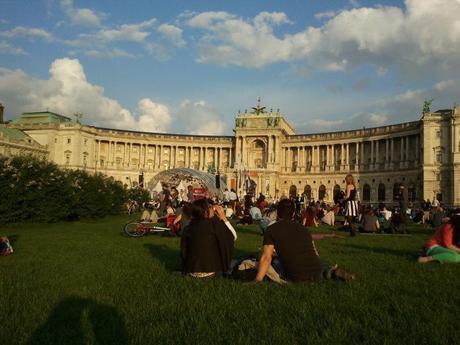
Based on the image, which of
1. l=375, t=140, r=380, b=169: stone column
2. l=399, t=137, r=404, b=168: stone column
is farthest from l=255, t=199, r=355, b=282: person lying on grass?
l=375, t=140, r=380, b=169: stone column

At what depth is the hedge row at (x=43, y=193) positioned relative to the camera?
85.4 feet

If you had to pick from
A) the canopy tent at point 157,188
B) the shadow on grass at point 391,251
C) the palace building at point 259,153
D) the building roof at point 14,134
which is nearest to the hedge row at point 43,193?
the canopy tent at point 157,188

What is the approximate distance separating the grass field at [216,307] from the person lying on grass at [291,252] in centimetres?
25

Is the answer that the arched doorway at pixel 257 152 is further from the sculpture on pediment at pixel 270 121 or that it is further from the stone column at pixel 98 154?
the stone column at pixel 98 154

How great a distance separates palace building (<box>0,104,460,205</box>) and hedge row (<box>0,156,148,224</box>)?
4568 cm

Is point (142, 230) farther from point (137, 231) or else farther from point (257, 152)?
point (257, 152)

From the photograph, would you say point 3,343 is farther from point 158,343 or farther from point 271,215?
point 271,215

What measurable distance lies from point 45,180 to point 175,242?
14125 millimetres

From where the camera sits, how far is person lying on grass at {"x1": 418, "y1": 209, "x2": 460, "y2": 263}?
11422mm

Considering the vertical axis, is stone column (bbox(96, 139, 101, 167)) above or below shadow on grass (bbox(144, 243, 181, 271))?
above

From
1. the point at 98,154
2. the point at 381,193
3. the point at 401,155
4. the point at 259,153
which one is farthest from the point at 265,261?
the point at 98,154

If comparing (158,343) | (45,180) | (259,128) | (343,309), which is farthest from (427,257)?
(259,128)

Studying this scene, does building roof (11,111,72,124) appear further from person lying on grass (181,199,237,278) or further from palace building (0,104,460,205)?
person lying on grass (181,199,237,278)

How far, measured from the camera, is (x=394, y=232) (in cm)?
2303
